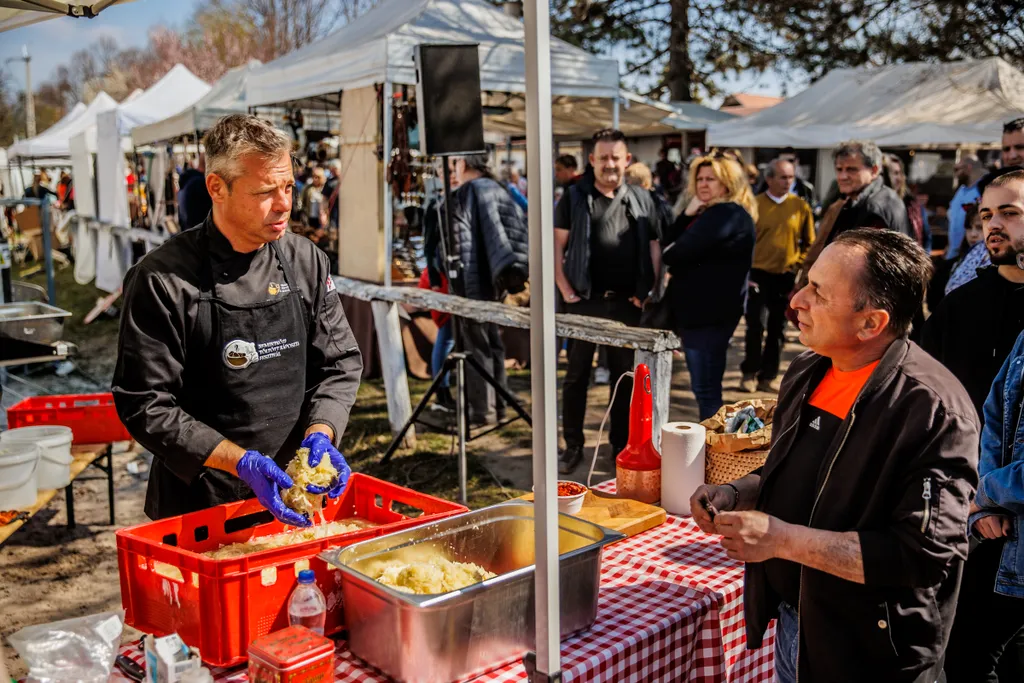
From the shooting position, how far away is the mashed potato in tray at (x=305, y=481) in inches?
78.9

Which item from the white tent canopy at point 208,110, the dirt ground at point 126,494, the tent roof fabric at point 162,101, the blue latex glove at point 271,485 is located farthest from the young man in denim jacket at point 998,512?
the tent roof fabric at point 162,101

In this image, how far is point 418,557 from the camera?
1.95m

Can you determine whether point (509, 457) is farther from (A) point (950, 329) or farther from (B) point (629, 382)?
(A) point (950, 329)

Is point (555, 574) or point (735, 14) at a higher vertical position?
point (735, 14)

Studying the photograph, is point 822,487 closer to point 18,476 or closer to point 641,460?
point 641,460

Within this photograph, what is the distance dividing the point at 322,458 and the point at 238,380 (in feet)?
1.30

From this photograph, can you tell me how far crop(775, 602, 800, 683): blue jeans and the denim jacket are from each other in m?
0.74

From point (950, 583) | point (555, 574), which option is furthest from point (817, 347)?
point (555, 574)

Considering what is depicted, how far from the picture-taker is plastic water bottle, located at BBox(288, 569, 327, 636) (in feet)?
5.75

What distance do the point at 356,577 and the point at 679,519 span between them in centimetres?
129

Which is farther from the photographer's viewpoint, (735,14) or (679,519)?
(735,14)

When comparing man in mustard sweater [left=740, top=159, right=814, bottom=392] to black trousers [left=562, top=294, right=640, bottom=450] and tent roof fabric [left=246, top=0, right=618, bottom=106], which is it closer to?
tent roof fabric [left=246, top=0, right=618, bottom=106]

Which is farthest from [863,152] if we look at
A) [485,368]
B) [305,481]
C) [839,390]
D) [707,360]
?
[305,481]

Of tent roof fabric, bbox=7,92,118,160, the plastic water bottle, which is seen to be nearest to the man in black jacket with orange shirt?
the plastic water bottle
